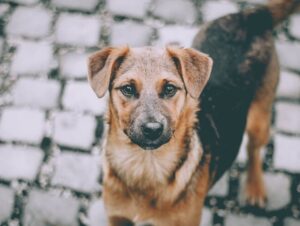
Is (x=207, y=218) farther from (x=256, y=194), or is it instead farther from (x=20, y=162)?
(x=20, y=162)

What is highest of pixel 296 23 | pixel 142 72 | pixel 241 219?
pixel 296 23

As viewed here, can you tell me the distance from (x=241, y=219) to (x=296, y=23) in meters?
2.50

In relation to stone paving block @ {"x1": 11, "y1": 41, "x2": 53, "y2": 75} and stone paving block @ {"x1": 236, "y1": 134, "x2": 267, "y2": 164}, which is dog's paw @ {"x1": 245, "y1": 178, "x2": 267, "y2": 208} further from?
stone paving block @ {"x1": 11, "y1": 41, "x2": 53, "y2": 75}

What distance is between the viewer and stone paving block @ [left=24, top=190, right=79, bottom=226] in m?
4.62

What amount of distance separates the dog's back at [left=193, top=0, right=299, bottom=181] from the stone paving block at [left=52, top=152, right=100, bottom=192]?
4.15ft

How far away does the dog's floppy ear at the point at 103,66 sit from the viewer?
3.50 meters

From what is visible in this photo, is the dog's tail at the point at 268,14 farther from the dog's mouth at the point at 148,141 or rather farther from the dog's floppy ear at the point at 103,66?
the dog's mouth at the point at 148,141

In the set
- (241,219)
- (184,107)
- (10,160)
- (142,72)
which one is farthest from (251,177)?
(10,160)

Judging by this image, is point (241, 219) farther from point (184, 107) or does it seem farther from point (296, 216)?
point (184, 107)

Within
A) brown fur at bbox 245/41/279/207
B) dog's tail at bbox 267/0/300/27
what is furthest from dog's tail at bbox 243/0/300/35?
brown fur at bbox 245/41/279/207

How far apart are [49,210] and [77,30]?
6.90 ft

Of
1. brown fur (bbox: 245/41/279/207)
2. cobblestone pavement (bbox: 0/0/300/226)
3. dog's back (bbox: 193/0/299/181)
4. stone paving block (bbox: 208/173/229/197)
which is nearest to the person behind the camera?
dog's back (bbox: 193/0/299/181)

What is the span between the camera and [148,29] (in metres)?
5.62

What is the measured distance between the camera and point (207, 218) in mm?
4691
